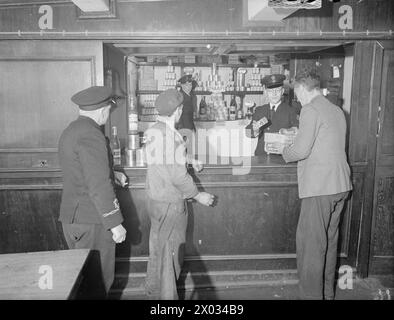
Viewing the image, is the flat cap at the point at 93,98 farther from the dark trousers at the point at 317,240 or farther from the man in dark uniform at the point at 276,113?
the man in dark uniform at the point at 276,113

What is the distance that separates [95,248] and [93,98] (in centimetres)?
95

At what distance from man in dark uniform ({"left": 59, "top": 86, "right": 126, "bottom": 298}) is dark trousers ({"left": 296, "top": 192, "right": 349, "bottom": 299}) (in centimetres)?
138

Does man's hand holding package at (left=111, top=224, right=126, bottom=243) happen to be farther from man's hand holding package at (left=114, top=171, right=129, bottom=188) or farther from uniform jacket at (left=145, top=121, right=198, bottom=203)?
man's hand holding package at (left=114, top=171, right=129, bottom=188)

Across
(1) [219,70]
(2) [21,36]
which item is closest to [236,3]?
(2) [21,36]

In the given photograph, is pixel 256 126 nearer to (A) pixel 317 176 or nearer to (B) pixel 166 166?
(A) pixel 317 176

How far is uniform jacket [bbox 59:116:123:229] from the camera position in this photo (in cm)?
217

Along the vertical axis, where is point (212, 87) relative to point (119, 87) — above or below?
above

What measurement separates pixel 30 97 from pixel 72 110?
366 millimetres

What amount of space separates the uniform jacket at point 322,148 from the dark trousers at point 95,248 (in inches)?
57.4

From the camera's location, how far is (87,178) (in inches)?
85.8

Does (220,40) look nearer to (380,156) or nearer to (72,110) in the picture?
(72,110)

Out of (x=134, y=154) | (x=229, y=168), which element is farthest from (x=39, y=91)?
(x=229, y=168)

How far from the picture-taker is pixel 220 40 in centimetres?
311

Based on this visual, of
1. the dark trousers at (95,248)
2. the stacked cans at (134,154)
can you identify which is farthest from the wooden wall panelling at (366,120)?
the dark trousers at (95,248)
